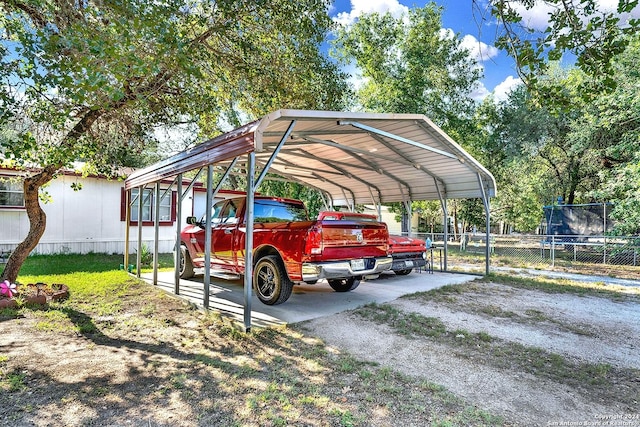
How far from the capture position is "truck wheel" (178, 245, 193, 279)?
8.34m

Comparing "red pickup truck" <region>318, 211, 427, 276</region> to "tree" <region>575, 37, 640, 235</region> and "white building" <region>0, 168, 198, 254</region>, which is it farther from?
"white building" <region>0, 168, 198, 254</region>

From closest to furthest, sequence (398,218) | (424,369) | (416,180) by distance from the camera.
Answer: (424,369) < (416,180) < (398,218)

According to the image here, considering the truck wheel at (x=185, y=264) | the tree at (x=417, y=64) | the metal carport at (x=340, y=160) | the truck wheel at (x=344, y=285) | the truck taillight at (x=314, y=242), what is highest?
the tree at (x=417, y=64)

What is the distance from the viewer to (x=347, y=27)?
19594 millimetres

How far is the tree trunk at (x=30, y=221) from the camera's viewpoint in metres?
6.23

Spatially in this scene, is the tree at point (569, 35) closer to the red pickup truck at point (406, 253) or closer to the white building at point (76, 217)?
the red pickup truck at point (406, 253)

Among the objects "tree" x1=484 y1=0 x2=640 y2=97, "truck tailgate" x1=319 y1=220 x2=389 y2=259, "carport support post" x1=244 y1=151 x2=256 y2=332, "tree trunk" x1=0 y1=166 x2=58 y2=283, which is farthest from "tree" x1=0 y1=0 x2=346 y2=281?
"tree" x1=484 y1=0 x2=640 y2=97

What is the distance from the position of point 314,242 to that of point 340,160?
4.37 meters

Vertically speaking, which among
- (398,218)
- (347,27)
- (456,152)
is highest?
(347,27)

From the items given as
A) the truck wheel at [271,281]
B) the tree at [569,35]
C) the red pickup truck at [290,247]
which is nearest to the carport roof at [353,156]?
the red pickup truck at [290,247]

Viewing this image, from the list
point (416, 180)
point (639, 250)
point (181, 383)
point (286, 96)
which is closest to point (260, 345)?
point (181, 383)

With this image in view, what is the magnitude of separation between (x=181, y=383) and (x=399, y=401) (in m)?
1.92

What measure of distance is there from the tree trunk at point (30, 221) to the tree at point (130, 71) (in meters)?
0.02

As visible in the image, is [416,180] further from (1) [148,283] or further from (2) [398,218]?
(2) [398,218]
